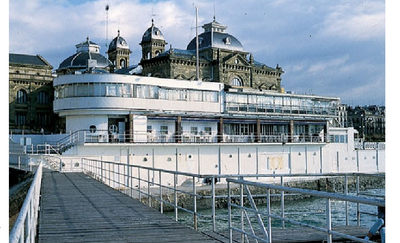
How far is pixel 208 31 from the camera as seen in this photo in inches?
2405

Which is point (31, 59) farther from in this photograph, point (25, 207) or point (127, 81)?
point (25, 207)

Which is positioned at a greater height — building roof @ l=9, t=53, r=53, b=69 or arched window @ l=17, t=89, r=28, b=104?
building roof @ l=9, t=53, r=53, b=69

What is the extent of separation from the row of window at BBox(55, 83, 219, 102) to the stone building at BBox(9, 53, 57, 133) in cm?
1481

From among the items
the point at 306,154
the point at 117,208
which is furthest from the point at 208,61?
the point at 117,208

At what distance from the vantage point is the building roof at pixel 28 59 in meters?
Result: 56.3

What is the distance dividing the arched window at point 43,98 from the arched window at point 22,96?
55.2 inches

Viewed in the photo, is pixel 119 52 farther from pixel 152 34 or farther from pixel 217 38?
pixel 217 38

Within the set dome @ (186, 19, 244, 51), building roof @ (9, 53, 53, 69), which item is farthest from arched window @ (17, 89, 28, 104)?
dome @ (186, 19, 244, 51)

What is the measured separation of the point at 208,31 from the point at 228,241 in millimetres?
53891

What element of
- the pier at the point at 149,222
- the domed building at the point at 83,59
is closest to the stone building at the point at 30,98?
the domed building at the point at 83,59

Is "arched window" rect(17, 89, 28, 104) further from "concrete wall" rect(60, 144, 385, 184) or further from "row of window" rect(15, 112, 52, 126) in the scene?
"concrete wall" rect(60, 144, 385, 184)

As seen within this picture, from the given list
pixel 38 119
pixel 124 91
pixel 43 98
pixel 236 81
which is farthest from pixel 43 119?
pixel 236 81

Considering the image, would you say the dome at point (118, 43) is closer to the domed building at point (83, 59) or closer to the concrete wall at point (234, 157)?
the domed building at point (83, 59)

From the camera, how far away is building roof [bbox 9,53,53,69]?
5631 centimetres
